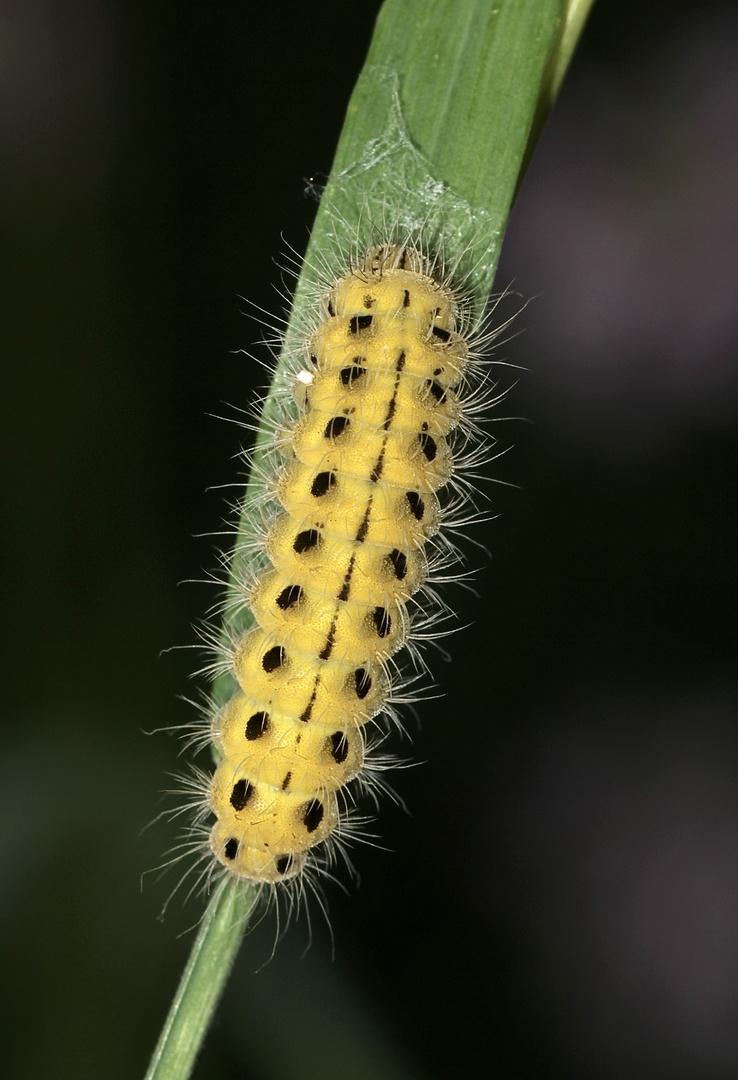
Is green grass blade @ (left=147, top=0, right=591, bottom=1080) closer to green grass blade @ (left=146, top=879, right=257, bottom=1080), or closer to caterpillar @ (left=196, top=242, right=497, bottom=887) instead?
green grass blade @ (left=146, top=879, right=257, bottom=1080)

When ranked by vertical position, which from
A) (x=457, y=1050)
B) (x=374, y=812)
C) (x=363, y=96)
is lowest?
(x=457, y=1050)

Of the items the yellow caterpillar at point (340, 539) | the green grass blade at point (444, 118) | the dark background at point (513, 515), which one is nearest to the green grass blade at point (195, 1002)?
the green grass blade at point (444, 118)

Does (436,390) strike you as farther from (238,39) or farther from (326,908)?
(238,39)

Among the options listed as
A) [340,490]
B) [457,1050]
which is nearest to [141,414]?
[340,490]

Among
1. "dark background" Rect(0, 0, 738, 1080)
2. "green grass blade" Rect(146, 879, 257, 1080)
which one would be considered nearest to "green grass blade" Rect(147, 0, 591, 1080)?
"green grass blade" Rect(146, 879, 257, 1080)

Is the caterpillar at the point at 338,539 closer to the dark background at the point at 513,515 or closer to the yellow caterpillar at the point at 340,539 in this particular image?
the yellow caterpillar at the point at 340,539

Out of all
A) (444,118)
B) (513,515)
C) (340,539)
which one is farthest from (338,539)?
(513,515)
